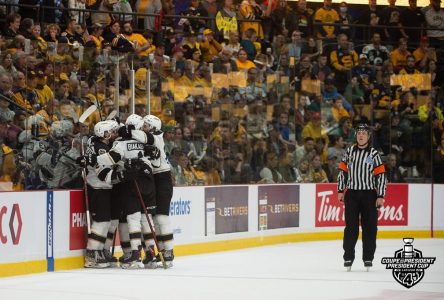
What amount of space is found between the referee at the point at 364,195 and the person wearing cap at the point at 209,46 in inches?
220

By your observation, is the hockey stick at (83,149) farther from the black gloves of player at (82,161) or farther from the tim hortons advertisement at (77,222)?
the black gloves of player at (82,161)

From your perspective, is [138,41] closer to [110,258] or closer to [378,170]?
[110,258]

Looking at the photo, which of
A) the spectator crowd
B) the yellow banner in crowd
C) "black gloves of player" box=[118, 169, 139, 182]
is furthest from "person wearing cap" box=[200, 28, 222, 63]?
"black gloves of player" box=[118, 169, 139, 182]

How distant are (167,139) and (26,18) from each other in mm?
2597

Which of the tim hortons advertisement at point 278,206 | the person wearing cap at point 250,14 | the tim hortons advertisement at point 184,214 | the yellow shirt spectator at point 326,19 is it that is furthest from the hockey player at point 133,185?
the yellow shirt spectator at point 326,19

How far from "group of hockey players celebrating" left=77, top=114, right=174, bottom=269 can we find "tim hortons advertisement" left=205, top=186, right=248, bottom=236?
2449mm

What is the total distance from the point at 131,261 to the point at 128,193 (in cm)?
83

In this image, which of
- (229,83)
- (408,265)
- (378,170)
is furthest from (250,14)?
(408,265)

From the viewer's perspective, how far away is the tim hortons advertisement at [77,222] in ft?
47.3

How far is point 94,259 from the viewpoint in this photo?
569 inches

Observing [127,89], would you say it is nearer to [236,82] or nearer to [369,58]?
[236,82]

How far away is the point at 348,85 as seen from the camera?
20.6 metres

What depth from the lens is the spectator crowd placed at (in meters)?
14.5

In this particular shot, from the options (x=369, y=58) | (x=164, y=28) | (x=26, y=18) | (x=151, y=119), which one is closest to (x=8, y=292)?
(x=151, y=119)
